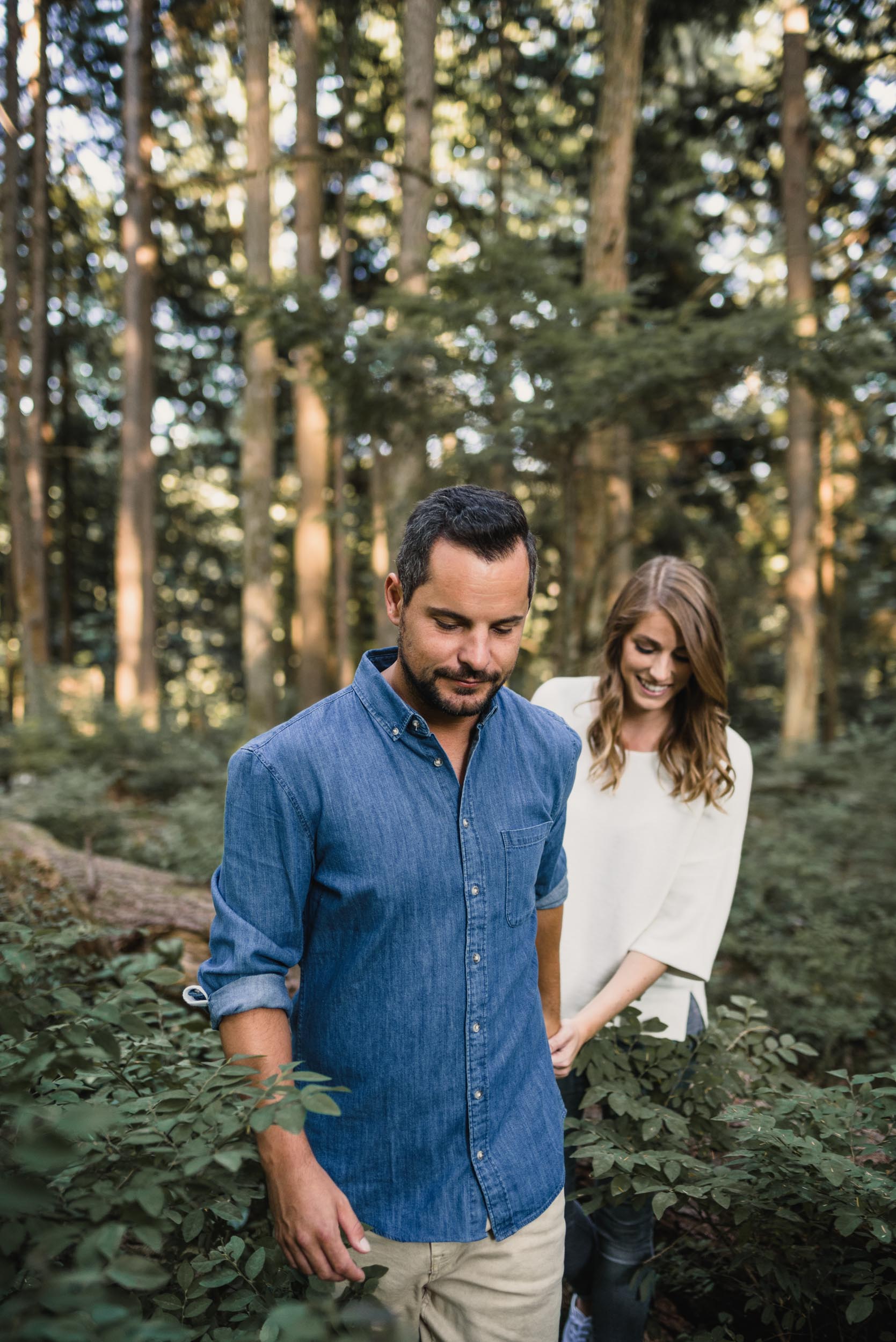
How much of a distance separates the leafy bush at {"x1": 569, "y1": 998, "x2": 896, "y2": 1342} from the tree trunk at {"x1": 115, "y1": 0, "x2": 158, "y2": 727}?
12426mm

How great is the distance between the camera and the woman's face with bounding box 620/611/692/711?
272 centimetres

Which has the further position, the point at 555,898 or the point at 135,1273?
the point at 555,898

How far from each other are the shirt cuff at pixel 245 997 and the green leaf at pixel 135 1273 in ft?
1.70

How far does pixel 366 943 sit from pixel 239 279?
22.7 ft

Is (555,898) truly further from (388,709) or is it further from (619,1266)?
(619,1266)

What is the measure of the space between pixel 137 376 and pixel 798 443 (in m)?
10.2

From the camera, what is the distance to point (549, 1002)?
236 centimetres

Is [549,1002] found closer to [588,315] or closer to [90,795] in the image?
[588,315]

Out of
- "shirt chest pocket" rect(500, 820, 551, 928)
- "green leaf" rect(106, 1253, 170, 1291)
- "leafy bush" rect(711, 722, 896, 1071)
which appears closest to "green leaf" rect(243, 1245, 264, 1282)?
"green leaf" rect(106, 1253, 170, 1291)

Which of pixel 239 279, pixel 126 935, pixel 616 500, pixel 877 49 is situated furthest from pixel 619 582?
pixel 877 49

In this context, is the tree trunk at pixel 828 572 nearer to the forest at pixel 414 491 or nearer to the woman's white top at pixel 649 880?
the forest at pixel 414 491

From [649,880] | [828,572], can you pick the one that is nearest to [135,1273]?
[649,880]

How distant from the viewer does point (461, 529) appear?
176 centimetres

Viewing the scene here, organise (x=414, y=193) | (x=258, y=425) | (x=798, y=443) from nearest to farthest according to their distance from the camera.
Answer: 1. (x=414, y=193)
2. (x=798, y=443)
3. (x=258, y=425)
